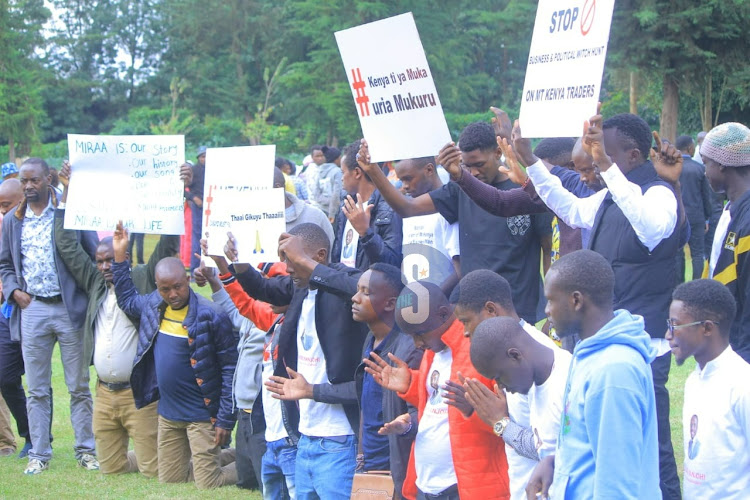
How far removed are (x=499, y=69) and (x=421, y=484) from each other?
44.4 meters

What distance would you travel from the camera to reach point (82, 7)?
65.4 m

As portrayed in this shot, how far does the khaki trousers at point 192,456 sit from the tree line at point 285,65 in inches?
671

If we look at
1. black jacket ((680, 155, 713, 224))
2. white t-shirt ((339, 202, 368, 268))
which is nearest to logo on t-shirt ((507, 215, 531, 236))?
white t-shirt ((339, 202, 368, 268))

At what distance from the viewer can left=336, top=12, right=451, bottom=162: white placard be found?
18.1 feet

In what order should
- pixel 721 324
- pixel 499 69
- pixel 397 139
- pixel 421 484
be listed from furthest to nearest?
pixel 499 69 < pixel 397 139 < pixel 421 484 < pixel 721 324

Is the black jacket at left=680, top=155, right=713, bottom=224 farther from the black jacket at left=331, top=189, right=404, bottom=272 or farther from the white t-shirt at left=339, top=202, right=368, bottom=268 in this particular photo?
the white t-shirt at left=339, top=202, right=368, bottom=268

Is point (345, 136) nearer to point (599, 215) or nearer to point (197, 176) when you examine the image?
point (197, 176)

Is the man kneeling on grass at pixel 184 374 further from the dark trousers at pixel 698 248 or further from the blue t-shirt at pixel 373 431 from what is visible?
the dark trousers at pixel 698 248

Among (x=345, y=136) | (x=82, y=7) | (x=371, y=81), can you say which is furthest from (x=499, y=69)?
(x=371, y=81)

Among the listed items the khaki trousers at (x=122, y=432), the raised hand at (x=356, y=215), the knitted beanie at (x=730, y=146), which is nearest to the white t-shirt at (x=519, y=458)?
the knitted beanie at (x=730, y=146)

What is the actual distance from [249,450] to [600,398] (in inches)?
170

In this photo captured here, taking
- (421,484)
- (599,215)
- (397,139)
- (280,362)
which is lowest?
(421,484)

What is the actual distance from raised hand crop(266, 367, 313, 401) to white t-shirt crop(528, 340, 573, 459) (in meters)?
1.84

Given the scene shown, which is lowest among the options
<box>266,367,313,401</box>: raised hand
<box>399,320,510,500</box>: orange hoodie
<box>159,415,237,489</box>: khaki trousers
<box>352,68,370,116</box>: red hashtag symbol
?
<box>159,415,237,489</box>: khaki trousers
